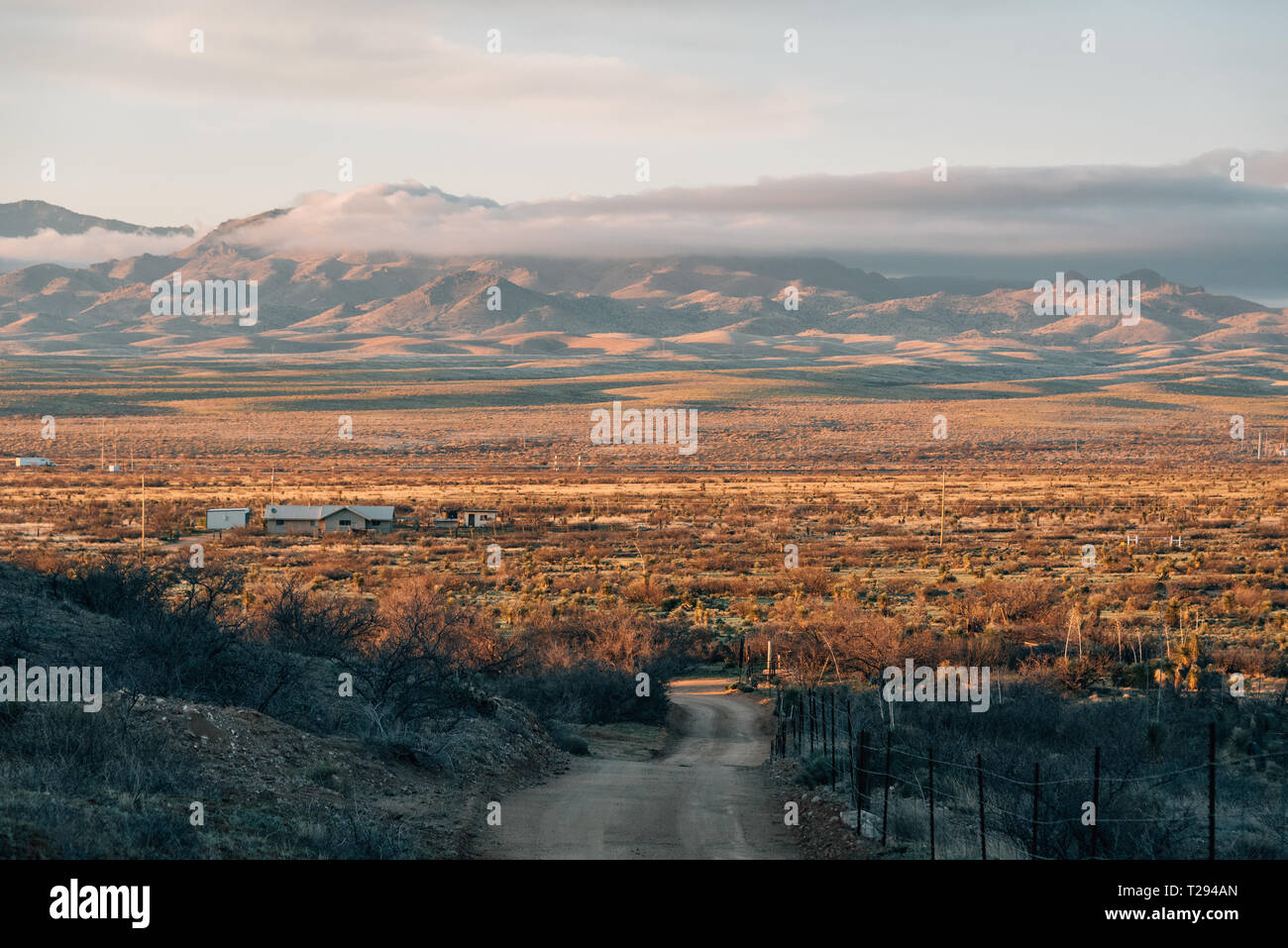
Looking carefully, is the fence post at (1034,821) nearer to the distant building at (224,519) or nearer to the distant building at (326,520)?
the distant building at (326,520)

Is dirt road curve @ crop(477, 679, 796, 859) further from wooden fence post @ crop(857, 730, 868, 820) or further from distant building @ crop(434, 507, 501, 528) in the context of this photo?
distant building @ crop(434, 507, 501, 528)

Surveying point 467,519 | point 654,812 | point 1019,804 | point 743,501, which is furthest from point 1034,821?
point 743,501

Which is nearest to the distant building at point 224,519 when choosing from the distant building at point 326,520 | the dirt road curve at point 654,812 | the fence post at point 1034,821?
the distant building at point 326,520

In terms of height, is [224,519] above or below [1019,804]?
below

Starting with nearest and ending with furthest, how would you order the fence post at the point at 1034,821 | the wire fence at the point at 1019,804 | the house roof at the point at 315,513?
the fence post at the point at 1034,821 < the wire fence at the point at 1019,804 < the house roof at the point at 315,513

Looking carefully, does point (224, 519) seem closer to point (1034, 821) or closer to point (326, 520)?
point (326, 520)

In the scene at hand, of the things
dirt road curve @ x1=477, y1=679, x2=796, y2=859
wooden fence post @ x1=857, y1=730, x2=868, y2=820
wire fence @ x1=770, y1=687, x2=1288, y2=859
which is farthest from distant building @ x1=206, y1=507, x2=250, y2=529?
wooden fence post @ x1=857, y1=730, x2=868, y2=820
